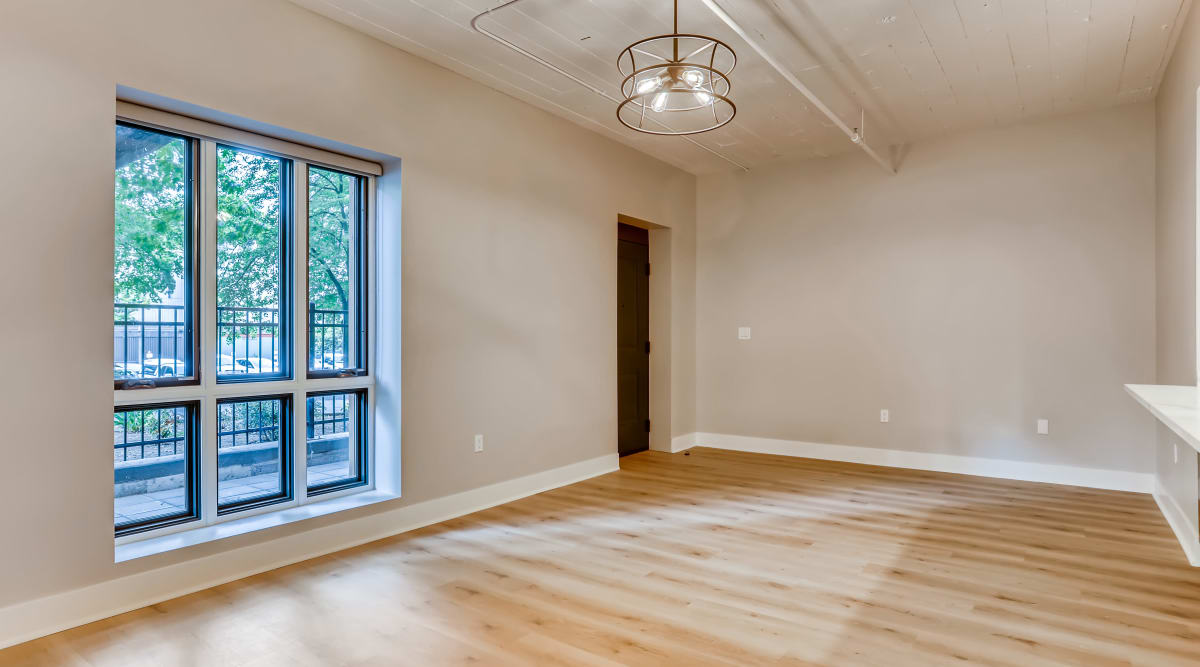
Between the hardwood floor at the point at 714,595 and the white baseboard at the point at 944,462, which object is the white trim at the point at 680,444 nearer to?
the white baseboard at the point at 944,462

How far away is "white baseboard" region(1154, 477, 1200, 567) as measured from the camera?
335cm

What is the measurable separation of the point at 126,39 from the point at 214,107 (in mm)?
395

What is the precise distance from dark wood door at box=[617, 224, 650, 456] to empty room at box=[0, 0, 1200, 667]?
0.04 m

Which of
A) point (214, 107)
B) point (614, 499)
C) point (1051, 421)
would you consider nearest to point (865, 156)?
point (1051, 421)

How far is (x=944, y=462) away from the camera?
5.65 metres

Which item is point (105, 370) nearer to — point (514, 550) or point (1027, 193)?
point (514, 550)

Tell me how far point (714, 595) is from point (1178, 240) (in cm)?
340

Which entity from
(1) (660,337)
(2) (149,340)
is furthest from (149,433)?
(1) (660,337)

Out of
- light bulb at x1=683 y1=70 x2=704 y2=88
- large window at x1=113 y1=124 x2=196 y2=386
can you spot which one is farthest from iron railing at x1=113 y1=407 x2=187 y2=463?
light bulb at x1=683 y1=70 x2=704 y2=88

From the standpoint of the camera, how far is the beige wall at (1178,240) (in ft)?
11.1

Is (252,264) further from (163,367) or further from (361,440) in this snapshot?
(361,440)

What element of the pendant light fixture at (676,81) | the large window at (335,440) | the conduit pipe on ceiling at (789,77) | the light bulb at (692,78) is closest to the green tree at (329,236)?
the large window at (335,440)

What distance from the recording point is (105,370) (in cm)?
277

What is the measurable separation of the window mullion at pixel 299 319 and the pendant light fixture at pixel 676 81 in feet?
5.86
